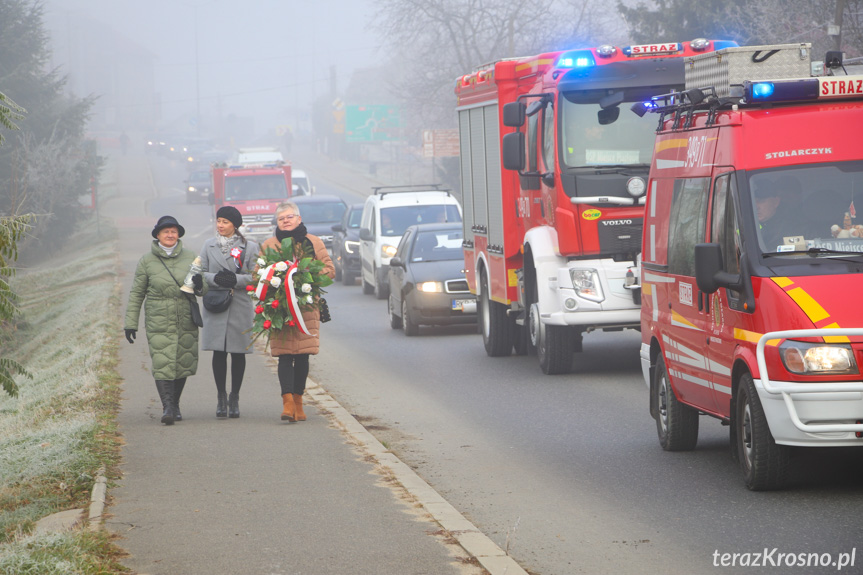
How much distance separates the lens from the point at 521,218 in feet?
47.8

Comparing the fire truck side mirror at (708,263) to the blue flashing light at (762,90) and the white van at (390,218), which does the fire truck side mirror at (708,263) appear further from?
the white van at (390,218)

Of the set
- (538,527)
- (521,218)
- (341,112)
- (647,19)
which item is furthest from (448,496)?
(341,112)

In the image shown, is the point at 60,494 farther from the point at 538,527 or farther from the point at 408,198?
the point at 408,198

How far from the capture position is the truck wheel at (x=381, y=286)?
83.4ft

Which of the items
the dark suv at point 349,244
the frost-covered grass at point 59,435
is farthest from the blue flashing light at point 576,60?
the dark suv at point 349,244

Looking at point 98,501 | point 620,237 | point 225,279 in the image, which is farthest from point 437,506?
point 620,237

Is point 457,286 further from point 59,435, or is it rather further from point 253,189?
point 253,189

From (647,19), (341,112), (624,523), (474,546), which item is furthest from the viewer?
(341,112)

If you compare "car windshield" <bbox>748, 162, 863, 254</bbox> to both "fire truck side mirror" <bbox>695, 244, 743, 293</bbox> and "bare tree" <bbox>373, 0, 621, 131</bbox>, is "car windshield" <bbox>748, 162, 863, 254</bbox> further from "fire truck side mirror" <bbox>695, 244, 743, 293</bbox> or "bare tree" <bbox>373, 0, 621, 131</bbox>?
"bare tree" <bbox>373, 0, 621, 131</bbox>

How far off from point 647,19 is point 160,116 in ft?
509

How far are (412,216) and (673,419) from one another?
17.0 meters

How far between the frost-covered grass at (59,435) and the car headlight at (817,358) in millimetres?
3592

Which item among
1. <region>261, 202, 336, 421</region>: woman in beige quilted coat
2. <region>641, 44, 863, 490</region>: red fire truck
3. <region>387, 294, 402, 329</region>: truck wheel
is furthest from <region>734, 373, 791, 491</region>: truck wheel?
<region>387, 294, 402, 329</region>: truck wheel

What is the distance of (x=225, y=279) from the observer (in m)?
10.7
